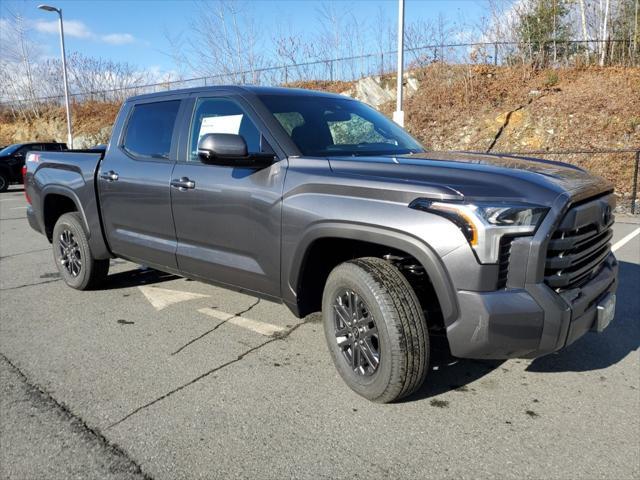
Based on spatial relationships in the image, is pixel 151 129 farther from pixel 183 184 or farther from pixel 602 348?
pixel 602 348

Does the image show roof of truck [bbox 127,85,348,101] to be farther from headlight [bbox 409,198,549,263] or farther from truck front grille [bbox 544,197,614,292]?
truck front grille [bbox 544,197,614,292]

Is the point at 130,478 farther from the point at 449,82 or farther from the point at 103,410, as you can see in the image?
the point at 449,82

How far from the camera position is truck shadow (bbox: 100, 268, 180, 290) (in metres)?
5.48

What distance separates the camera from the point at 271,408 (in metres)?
2.95

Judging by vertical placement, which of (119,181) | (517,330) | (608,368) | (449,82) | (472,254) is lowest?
(608,368)

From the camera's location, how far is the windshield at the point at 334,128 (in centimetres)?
347

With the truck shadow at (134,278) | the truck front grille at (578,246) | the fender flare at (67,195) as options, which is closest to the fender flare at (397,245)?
the truck front grille at (578,246)

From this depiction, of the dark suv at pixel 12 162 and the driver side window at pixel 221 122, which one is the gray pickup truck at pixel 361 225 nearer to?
the driver side window at pixel 221 122

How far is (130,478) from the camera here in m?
2.34

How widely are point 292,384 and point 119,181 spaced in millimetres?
2399

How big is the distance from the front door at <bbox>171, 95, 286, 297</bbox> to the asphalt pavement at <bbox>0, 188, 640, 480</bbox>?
62 cm

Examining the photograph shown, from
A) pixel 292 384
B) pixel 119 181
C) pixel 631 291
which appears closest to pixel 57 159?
pixel 119 181

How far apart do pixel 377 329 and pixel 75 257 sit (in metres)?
3.70

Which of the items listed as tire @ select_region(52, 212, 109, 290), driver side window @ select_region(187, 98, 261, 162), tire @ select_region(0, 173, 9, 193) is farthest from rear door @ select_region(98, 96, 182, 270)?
tire @ select_region(0, 173, 9, 193)
